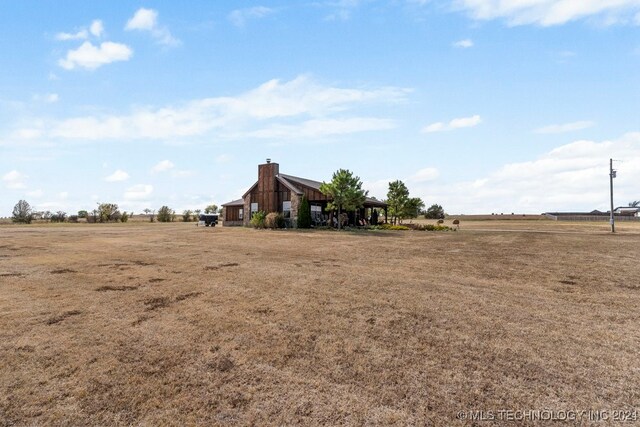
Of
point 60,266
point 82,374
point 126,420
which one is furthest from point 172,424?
point 60,266

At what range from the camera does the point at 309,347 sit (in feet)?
17.5

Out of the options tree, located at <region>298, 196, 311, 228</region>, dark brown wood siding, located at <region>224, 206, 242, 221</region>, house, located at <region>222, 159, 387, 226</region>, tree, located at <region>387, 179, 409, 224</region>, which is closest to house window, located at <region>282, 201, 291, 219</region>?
house, located at <region>222, 159, 387, 226</region>

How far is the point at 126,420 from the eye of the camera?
357 centimetres

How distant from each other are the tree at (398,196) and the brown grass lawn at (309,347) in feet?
98.0

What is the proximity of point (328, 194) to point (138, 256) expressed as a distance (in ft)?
69.4

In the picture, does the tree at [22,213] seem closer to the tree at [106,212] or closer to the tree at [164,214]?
the tree at [106,212]

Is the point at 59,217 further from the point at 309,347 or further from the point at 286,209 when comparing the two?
the point at 309,347

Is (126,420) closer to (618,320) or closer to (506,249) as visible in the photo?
(618,320)

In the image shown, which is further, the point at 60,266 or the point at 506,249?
the point at 506,249

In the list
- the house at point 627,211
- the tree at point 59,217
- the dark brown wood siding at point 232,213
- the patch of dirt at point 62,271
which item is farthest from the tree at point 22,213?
the house at point 627,211

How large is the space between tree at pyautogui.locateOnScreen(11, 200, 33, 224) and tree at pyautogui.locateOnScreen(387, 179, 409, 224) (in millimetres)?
66984

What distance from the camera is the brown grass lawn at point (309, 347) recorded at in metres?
3.83

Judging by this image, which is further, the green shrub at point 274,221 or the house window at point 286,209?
the house window at point 286,209

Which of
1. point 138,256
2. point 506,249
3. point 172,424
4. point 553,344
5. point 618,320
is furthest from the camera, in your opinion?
point 506,249
